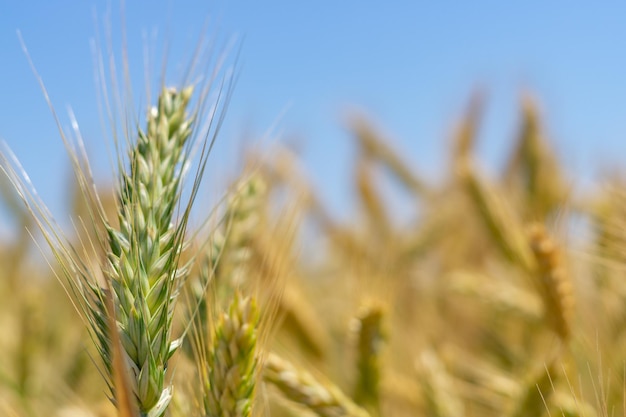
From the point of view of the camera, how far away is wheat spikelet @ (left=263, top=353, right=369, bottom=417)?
42.2 inches

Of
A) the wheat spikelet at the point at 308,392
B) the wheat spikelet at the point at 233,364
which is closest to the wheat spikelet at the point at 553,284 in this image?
the wheat spikelet at the point at 308,392

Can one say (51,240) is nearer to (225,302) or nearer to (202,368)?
(202,368)

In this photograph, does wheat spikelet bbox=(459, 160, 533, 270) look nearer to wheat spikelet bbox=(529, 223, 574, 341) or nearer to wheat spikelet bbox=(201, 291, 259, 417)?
wheat spikelet bbox=(529, 223, 574, 341)

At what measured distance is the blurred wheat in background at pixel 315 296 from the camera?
0.70 metres

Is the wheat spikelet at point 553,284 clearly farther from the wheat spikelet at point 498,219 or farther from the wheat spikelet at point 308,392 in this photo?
the wheat spikelet at point 308,392

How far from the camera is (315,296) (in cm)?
215

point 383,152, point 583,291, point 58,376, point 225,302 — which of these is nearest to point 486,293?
point 583,291

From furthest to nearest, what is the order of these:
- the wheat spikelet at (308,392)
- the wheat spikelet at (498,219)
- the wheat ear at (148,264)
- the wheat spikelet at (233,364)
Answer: the wheat spikelet at (498,219), the wheat spikelet at (308,392), the wheat spikelet at (233,364), the wheat ear at (148,264)

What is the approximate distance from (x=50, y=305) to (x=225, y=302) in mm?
1536

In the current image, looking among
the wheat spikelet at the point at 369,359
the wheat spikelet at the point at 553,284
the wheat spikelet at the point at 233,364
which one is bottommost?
the wheat spikelet at the point at 369,359

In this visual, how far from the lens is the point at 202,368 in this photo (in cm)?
86

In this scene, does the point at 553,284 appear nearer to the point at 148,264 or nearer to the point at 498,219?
the point at 498,219

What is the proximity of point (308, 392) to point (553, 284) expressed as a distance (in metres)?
0.52

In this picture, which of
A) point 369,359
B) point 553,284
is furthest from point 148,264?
point 553,284
